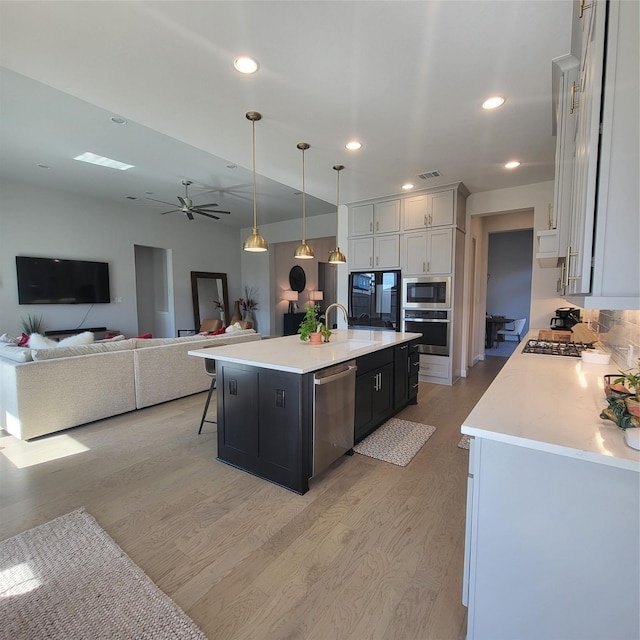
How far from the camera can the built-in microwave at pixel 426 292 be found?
15.3 ft

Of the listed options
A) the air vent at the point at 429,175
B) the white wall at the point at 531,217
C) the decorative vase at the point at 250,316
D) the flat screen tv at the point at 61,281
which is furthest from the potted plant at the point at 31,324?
the white wall at the point at 531,217

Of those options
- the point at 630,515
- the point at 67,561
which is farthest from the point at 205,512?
the point at 630,515

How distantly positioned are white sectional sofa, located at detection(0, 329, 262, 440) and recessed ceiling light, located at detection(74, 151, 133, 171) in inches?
107

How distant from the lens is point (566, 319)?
157 inches

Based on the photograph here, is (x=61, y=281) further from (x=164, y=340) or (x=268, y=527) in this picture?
(x=268, y=527)

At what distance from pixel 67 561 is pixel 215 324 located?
5.99 meters

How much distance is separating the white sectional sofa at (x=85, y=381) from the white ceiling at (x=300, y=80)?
226 cm

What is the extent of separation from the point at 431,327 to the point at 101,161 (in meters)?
5.29

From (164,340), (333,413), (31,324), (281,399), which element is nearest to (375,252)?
(164,340)

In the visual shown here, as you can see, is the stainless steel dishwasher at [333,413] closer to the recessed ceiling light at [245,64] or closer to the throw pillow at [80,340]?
the recessed ceiling light at [245,64]

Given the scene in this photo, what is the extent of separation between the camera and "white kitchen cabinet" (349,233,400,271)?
16.5ft

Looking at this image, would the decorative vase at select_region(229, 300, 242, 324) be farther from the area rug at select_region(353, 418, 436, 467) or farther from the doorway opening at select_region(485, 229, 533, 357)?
the doorway opening at select_region(485, 229, 533, 357)

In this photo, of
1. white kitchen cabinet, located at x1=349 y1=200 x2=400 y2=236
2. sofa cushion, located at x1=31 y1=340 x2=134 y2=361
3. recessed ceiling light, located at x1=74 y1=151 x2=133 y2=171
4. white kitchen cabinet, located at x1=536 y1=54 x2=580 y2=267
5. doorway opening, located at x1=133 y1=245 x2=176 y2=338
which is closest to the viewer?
white kitchen cabinet, located at x1=536 y1=54 x2=580 y2=267

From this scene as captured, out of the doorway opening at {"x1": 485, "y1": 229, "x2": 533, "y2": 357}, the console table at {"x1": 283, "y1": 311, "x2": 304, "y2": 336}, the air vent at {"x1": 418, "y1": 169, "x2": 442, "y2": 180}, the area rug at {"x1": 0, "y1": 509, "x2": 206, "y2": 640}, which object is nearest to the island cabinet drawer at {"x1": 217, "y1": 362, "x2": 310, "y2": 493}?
the area rug at {"x1": 0, "y1": 509, "x2": 206, "y2": 640}
